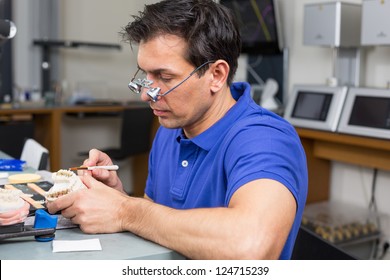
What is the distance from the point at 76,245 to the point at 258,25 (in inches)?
116

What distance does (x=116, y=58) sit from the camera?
15.5ft

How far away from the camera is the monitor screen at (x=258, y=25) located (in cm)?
358

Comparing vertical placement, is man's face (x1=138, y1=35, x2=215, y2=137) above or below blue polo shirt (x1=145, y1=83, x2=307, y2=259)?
above

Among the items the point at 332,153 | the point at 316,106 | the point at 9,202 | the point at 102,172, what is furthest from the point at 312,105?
the point at 9,202

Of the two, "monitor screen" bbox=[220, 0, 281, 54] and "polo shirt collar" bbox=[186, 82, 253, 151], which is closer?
"polo shirt collar" bbox=[186, 82, 253, 151]

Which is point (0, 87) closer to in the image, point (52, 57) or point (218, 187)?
point (52, 57)

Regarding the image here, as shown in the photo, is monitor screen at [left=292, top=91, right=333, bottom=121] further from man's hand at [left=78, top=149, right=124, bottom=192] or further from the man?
man's hand at [left=78, top=149, right=124, bottom=192]

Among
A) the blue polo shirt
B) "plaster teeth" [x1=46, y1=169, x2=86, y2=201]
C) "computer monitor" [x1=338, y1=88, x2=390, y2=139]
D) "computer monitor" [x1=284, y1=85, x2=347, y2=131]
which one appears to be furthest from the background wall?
"plaster teeth" [x1=46, y1=169, x2=86, y2=201]

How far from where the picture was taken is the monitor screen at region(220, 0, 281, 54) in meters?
3.58

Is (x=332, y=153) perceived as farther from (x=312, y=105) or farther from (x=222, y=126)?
(x=222, y=126)

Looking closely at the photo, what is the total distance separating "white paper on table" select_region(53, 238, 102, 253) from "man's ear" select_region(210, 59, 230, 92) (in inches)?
19.4
